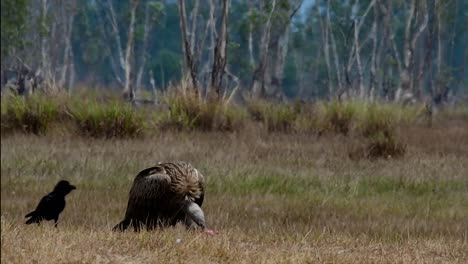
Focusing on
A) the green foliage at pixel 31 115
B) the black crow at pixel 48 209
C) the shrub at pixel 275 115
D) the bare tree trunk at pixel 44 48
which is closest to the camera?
the black crow at pixel 48 209

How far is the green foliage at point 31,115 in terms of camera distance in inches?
575

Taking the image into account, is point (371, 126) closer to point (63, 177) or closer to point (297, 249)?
point (63, 177)

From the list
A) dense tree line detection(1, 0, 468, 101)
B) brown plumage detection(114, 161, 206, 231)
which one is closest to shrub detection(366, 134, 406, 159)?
dense tree line detection(1, 0, 468, 101)

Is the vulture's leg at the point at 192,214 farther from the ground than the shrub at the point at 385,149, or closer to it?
farther from the ground

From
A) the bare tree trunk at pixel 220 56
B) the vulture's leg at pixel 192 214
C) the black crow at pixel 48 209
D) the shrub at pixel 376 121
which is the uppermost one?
the bare tree trunk at pixel 220 56

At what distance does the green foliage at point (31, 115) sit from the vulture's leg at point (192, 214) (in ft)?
28.7

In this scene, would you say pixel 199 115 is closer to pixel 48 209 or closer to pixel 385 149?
pixel 385 149

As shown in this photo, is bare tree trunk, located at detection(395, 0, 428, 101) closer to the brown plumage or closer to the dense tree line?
the dense tree line

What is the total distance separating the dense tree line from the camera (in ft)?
99.8

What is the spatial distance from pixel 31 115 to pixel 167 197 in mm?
8973

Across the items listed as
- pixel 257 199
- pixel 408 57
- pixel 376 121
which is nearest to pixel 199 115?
pixel 376 121

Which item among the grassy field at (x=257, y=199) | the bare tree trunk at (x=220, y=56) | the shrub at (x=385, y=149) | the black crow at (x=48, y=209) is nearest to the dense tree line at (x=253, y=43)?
the bare tree trunk at (x=220, y=56)

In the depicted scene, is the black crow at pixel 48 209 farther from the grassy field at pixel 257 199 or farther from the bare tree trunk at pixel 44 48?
the bare tree trunk at pixel 44 48

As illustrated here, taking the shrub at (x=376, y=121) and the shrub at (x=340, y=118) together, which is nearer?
the shrub at (x=376, y=121)
